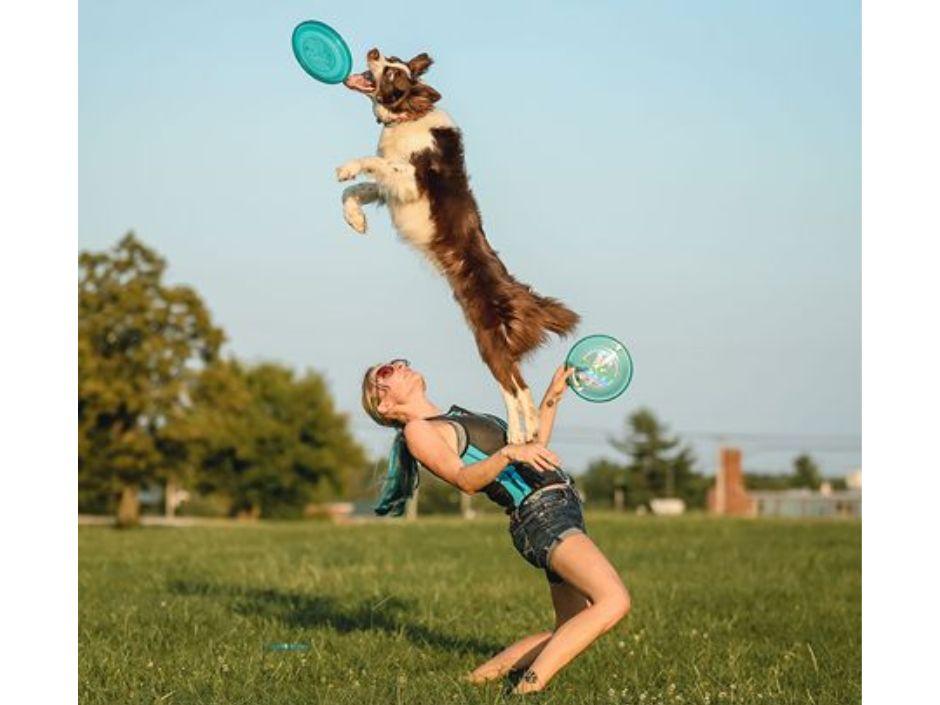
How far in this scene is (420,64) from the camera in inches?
210

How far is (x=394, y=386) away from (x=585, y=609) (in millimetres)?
1198

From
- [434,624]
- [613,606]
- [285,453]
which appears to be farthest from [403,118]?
[285,453]

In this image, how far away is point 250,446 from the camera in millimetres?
34188

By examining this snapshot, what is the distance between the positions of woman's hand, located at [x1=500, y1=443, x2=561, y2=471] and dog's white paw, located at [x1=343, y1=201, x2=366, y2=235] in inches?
38.4

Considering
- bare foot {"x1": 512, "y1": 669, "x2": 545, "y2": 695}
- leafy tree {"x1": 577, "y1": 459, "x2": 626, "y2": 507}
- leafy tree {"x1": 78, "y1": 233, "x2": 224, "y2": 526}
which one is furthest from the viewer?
leafy tree {"x1": 577, "y1": 459, "x2": 626, "y2": 507}

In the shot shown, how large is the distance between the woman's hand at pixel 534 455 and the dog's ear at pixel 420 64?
1.42 metres

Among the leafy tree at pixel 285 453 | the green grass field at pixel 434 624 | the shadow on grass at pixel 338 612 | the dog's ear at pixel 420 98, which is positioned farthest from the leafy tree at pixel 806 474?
the dog's ear at pixel 420 98

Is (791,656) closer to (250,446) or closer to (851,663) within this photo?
(851,663)

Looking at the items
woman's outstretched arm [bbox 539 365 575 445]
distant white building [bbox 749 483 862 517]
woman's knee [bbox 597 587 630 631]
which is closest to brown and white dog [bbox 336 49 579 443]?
woman's outstretched arm [bbox 539 365 575 445]

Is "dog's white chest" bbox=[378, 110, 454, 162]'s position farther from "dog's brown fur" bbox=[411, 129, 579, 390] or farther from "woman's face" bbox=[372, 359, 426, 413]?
"woman's face" bbox=[372, 359, 426, 413]

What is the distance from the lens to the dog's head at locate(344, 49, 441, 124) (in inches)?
207

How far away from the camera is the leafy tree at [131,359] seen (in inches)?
1009

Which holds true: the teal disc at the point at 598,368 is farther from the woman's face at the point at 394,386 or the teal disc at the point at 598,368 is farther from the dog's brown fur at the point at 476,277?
the woman's face at the point at 394,386
